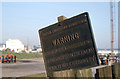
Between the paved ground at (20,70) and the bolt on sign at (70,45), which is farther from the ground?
the bolt on sign at (70,45)

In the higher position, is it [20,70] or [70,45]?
[70,45]

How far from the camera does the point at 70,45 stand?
3.81 metres

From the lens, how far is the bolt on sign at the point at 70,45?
11.8 ft

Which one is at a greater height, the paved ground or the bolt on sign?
the bolt on sign

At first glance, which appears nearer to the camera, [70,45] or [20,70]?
[70,45]

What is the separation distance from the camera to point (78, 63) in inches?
144

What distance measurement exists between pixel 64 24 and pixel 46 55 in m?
1.03

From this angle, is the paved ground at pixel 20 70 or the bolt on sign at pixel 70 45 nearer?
the bolt on sign at pixel 70 45

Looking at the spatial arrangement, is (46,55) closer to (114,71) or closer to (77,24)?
(77,24)

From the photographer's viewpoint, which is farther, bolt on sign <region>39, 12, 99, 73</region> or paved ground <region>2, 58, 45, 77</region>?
paved ground <region>2, 58, 45, 77</region>

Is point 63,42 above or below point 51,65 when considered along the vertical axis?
above

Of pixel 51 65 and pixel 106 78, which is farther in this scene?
pixel 51 65

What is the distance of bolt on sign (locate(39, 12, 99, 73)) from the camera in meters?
3.61

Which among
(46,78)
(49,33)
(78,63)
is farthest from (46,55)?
(46,78)
